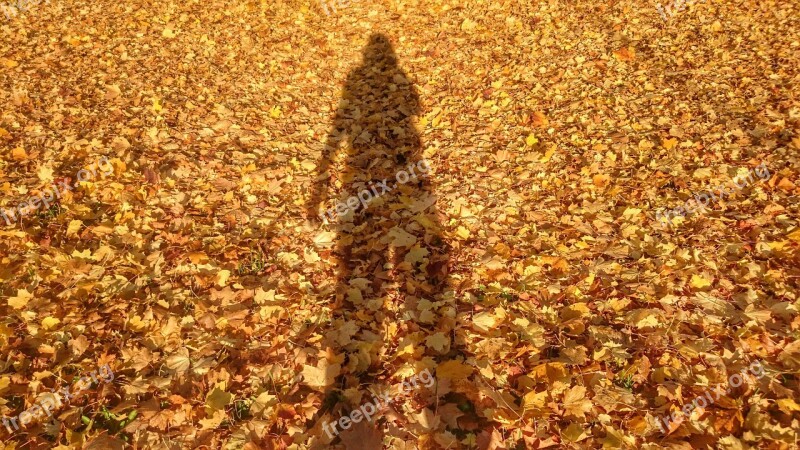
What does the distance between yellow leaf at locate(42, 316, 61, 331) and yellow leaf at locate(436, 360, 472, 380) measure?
2.65 metres

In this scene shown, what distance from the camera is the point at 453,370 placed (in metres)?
2.86

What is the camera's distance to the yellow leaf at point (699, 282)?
122 inches

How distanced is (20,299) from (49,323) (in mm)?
322

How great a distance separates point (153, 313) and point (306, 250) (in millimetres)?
1232

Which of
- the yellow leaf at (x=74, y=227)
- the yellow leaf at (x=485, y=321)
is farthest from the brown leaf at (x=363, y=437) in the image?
the yellow leaf at (x=74, y=227)

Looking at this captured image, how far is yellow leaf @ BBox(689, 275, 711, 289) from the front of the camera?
310 cm

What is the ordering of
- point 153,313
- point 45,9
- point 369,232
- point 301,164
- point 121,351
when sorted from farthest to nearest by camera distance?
point 45,9 → point 301,164 → point 369,232 → point 153,313 → point 121,351

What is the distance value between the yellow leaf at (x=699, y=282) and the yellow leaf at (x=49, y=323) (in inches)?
177

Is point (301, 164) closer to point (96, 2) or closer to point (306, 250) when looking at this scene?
point (306, 250)

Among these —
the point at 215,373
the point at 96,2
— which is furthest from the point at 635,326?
the point at 96,2

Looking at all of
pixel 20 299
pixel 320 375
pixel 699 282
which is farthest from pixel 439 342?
pixel 20 299

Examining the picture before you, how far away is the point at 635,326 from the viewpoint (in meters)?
2.96

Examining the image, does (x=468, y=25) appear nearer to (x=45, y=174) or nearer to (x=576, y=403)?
(x=45, y=174)

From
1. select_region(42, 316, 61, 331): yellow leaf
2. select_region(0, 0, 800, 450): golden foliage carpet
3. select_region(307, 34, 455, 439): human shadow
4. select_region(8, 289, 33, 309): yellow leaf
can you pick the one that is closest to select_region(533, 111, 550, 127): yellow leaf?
select_region(0, 0, 800, 450): golden foliage carpet
